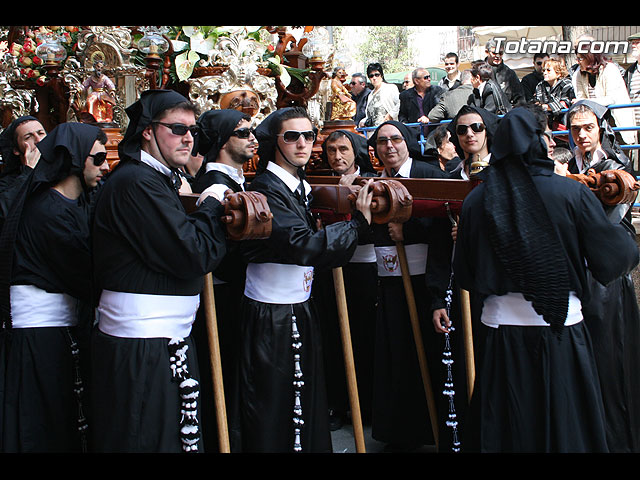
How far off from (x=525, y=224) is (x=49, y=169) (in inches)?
101

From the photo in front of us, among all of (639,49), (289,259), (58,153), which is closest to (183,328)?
(289,259)

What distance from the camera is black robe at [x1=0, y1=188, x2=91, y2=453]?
3738mm

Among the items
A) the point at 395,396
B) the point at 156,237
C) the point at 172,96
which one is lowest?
the point at 395,396

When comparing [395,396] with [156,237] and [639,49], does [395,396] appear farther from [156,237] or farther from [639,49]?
[639,49]

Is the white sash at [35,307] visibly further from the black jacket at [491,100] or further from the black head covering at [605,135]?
the black jacket at [491,100]

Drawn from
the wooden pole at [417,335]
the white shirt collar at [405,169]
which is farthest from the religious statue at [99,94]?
the wooden pole at [417,335]

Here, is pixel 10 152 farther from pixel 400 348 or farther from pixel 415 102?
pixel 415 102

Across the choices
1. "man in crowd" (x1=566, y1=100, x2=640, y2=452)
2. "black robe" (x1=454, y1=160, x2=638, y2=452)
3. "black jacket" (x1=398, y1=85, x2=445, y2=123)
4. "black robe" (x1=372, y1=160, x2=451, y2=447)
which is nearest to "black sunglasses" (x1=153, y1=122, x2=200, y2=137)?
"black robe" (x1=454, y1=160, x2=638, y2=452)

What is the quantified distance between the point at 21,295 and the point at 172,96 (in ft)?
4.59

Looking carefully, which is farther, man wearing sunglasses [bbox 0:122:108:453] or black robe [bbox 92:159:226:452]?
man wearing sunglasses [bbox 0:122:108:453]

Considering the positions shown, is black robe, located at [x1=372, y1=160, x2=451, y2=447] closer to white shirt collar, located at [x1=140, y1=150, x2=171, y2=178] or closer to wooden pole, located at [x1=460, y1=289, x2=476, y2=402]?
wooden pole, located at [x1=460, y1=289, x2=476, y2=402]

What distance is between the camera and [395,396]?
461cm

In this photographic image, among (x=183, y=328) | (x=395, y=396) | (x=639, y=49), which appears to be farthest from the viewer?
(x=639, y=49)

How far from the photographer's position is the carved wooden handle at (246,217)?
3.21 metres
